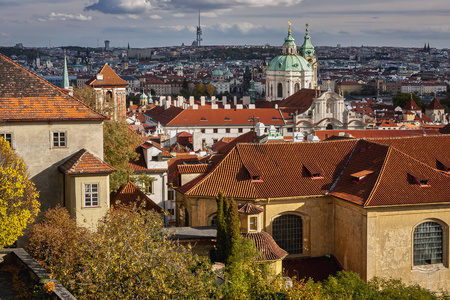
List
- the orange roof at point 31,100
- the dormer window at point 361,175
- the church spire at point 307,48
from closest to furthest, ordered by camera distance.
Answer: the orange roof at point 31,100, the dormer window at point 361,175, the church spire at point 307,48

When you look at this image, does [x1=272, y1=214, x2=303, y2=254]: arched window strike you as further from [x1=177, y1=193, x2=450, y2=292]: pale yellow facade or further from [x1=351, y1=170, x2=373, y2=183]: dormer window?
[x1=351, y1=170, x2=373, y2=183]: dormer window

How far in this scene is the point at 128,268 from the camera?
18.5 meters

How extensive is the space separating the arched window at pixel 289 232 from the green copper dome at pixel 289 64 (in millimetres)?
115842

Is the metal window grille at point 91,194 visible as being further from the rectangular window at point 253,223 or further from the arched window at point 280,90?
the arched window at point 280,90

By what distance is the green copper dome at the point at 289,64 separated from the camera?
148250mm

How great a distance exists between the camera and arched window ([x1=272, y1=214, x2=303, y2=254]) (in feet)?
109

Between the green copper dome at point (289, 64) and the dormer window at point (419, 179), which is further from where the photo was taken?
the green copper dome at point (289, 64)

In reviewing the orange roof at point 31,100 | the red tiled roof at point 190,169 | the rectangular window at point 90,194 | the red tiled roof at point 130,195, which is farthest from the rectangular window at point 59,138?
the red tiled roof at point 190,169

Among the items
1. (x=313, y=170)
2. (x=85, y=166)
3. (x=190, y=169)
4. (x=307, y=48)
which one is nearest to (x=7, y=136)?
(x=85, y=166)

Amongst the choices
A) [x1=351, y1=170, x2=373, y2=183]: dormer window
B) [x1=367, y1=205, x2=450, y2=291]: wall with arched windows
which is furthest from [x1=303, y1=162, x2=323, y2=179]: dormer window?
[x1=367, y1=205, x2=450, y2=291]: wall with arched windows

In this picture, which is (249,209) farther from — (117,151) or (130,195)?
(117,151)

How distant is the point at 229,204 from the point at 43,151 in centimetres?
716

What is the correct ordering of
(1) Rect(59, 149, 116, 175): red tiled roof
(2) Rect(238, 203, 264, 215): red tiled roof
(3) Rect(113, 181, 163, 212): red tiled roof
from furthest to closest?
1. (3) Rect(113, 181, 163, 212): red tiled roof
2. (2) Rect(238, 203, 264, 215): red tiled roof
3. (1) Rect(59, 149, 116, 175): red tiled roof

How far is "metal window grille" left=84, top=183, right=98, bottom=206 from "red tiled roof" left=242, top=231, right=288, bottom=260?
5.67m
